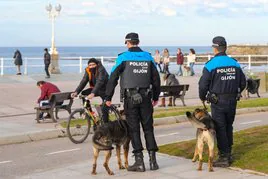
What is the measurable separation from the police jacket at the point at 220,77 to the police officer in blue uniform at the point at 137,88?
0.68 meters

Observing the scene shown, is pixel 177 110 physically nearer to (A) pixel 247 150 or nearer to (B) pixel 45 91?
(B) pixel 45 91

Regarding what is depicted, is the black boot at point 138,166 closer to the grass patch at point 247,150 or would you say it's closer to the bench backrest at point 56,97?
the grass patch at point 247,150

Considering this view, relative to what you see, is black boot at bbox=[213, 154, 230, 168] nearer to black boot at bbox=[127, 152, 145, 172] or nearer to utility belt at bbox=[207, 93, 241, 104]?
utility belt at bbox=[207, 93, 241, 104]

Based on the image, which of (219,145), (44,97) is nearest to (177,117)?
(44,97)

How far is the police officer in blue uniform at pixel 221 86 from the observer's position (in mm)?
7688

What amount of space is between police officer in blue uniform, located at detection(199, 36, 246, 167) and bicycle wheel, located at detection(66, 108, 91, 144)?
12.9 ft

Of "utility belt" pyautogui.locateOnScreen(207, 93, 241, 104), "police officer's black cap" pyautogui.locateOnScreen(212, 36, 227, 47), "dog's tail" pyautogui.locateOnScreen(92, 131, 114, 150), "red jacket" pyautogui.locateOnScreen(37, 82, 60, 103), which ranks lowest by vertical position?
"dog's tail" pyautogui.locateOnScreen(92, 131, 114, 150)

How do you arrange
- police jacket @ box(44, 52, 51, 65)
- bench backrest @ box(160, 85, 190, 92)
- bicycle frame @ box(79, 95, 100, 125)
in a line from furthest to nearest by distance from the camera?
police jacket @ box(44, 52, 51, 65) → bench backrest @ box(160, 85, 190, 92) → bicycle frame @ box(79, 95, 100, 125)

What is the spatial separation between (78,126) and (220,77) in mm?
4775

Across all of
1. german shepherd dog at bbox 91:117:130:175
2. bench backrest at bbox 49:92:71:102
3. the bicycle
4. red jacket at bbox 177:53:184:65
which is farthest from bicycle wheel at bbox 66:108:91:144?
red jacket at bbox 177:53:184:65

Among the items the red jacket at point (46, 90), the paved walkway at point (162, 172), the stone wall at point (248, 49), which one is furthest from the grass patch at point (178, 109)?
the stone wall at point (248, 49)

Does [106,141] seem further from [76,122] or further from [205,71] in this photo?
[76,122]

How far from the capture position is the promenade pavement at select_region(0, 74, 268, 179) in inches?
297

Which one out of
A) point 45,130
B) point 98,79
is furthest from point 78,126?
point 98,79
